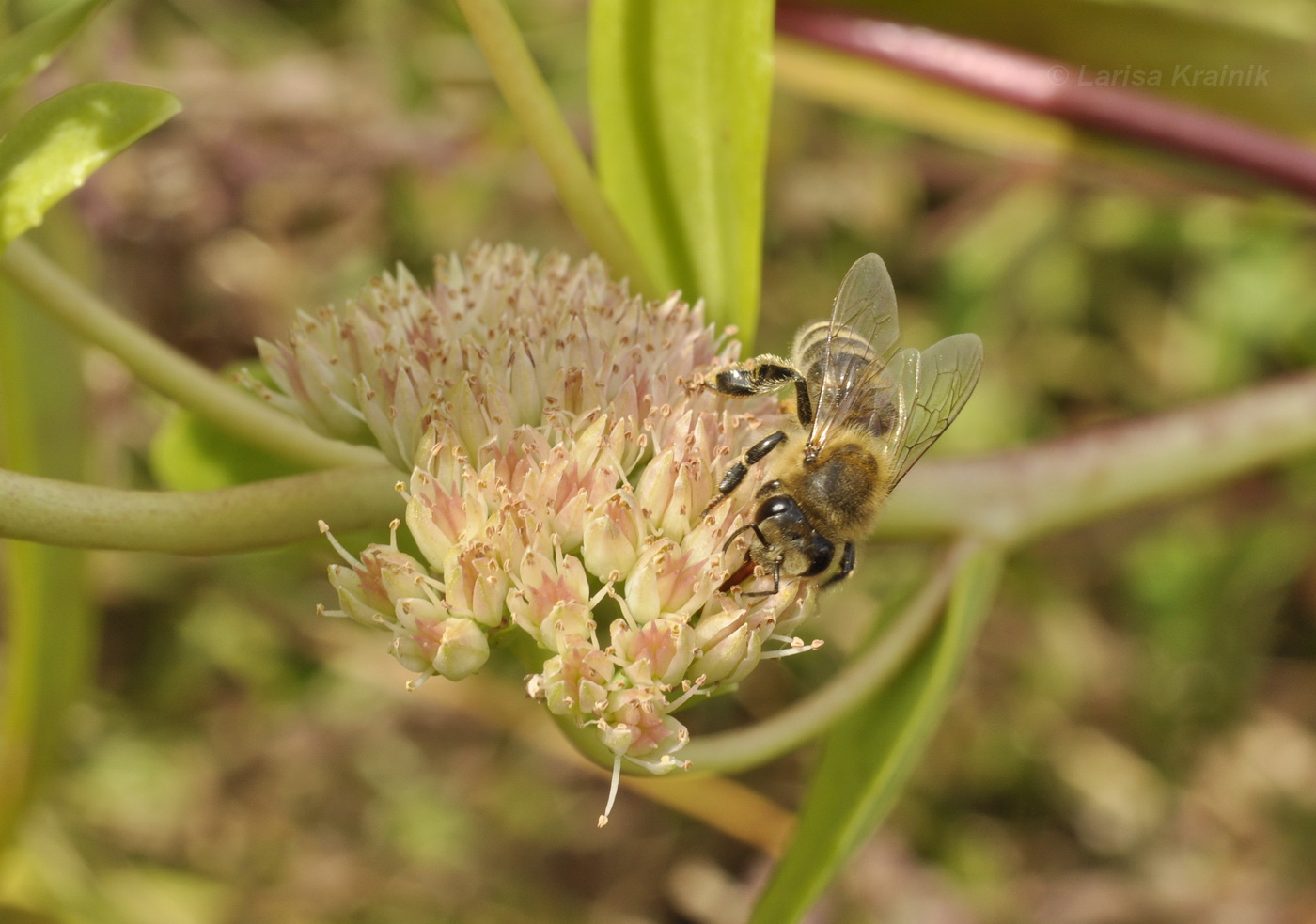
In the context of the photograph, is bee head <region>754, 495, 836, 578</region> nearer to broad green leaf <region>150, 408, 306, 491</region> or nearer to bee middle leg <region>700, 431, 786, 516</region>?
bee middle leg <region>700, 431, 786, 516</region>

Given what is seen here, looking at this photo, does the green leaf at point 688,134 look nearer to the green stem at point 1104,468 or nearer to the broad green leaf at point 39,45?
the green stem at point 1104,468

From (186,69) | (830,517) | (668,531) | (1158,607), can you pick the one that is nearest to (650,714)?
(668,531)

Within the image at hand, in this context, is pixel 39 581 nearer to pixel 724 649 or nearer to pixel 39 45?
pixel 39 45

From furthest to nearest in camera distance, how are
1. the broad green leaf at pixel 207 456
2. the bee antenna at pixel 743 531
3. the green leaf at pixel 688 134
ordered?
the broad green leaf at pixel 207 456, the green leaf at pixel 688 134, the bee antenna at pixel 743 531

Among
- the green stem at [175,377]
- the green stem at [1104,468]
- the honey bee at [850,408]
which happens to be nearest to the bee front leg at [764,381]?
the honey bee at [850,408]

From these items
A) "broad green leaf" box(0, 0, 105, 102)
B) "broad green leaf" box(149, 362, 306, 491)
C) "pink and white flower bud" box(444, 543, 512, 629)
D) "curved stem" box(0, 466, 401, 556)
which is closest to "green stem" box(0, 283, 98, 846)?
"broad green leaf" box(149, 362, 306, 491)

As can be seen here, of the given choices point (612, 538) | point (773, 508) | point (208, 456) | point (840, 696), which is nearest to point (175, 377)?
point (208, 456)
